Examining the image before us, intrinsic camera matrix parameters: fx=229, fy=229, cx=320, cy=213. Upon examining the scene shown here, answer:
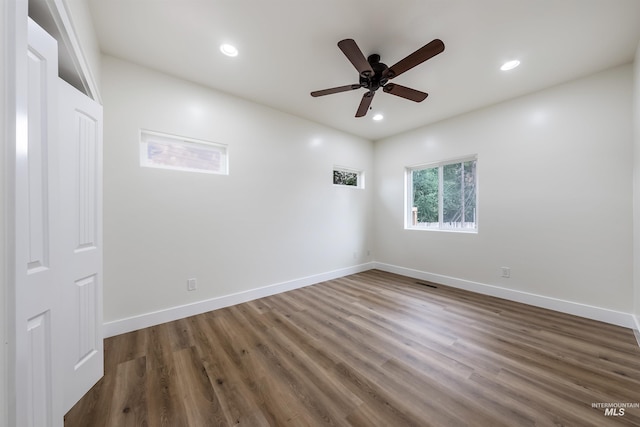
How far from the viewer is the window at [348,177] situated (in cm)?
441

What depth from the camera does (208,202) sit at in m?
2.87

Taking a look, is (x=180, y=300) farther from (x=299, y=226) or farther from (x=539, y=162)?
(x=539, y=162)

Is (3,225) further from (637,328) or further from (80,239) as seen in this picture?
(637,328)

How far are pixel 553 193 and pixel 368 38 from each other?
2915mm

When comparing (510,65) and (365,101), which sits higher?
(510,65)

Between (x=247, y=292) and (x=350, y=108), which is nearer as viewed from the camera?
(x=247, y=292)

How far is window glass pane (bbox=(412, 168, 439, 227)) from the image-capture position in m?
4.14

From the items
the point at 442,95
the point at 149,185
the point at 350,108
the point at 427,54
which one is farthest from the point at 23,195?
the point at 442,95

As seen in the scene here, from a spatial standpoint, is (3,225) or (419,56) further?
(419,56)

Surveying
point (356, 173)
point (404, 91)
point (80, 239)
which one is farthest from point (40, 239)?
point (356, 173)

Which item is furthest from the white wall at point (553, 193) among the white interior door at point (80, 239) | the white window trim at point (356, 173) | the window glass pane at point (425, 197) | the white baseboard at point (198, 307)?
the white interior door at point (80, 239)

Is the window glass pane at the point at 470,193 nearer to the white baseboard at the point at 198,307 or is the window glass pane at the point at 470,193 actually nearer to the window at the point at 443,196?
the window at the point at 443,196

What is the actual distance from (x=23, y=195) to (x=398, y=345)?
2522 mm

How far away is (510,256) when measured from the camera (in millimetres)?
3178
